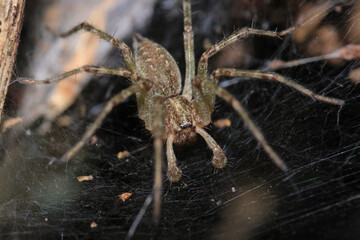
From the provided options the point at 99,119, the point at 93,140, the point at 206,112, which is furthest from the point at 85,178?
the point at 206,112

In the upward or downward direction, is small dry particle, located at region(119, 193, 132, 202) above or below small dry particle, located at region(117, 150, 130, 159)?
below

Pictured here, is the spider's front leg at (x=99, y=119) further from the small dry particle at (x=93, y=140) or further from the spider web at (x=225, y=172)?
the small dry particle at (x=93, y=140)

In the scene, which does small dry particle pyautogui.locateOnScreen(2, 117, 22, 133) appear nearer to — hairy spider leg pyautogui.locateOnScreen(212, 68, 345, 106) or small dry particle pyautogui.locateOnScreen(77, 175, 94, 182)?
small dry particle pyautogui.locateOnScreen(77, 175, 94, 182)

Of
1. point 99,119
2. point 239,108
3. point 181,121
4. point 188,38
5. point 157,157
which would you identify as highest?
Answer: point 188,38

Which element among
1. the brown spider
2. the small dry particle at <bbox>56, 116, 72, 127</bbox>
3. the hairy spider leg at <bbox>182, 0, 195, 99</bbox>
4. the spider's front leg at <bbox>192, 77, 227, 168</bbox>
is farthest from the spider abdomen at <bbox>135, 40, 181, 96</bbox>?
the small dry particle at <bbox>56, 116, 72, 127</bbox>

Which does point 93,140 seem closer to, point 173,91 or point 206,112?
point 173,91

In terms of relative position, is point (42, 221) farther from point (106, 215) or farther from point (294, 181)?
point (294, 181)

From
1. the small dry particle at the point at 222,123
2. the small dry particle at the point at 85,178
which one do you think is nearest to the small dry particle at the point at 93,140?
the small dry particle at the point at 85,178
